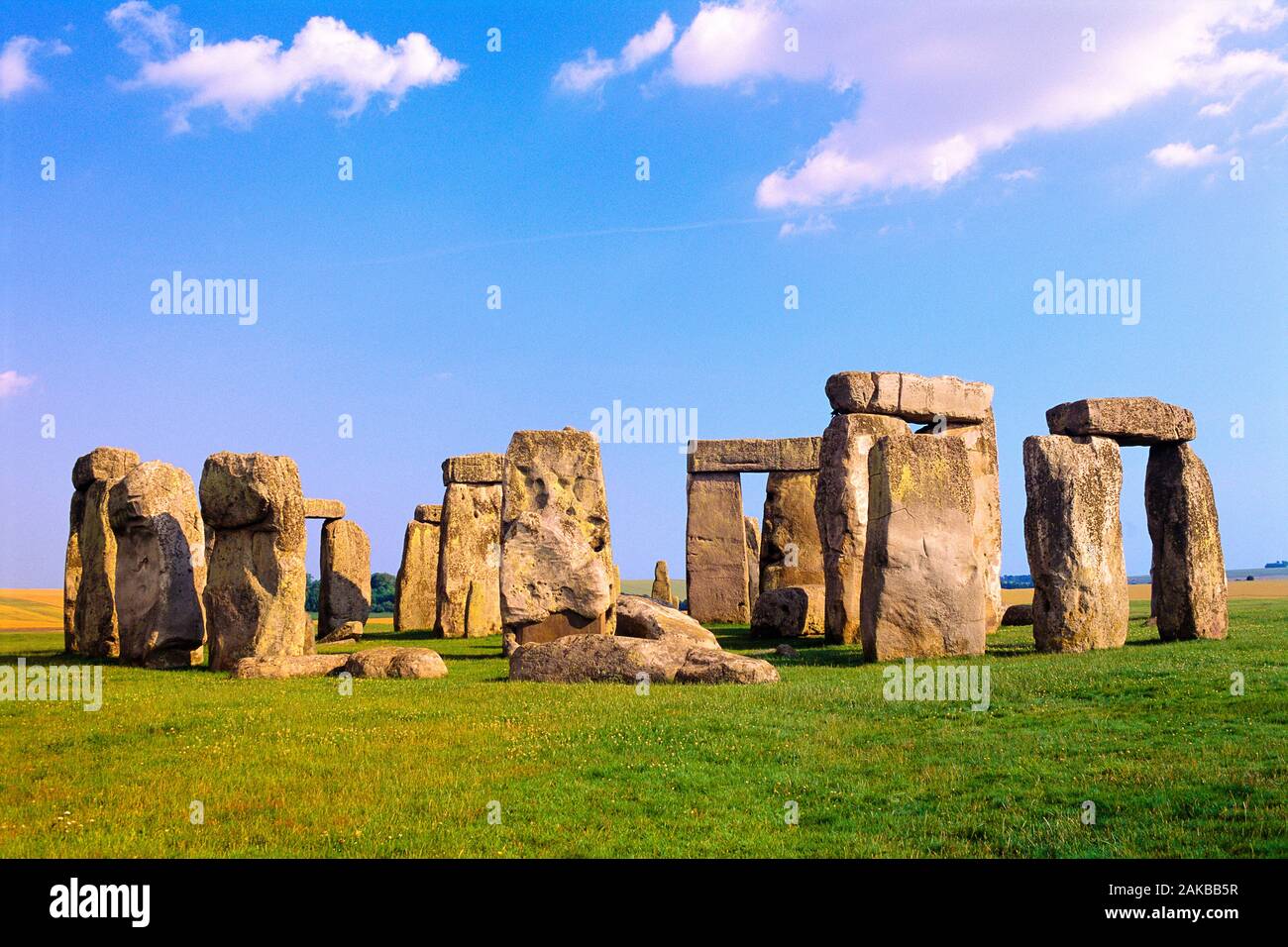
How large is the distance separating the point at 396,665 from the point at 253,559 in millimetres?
3021

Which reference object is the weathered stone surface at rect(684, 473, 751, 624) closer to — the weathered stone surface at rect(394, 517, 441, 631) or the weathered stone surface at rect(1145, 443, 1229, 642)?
the weathered stone surface at rect(394, 517, 441, 631)

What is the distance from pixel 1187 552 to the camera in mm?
15898

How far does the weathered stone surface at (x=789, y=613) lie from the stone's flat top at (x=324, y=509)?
13037 millimetres

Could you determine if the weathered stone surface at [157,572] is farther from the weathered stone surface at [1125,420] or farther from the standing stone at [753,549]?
the standing stone at [753,549]

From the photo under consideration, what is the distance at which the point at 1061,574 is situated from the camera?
1455cm

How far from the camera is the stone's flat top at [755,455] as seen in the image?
26750 millimetres

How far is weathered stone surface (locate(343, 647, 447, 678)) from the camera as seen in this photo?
13.6m

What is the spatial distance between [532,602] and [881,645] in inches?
209

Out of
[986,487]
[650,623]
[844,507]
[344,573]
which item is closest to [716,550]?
[986,487]

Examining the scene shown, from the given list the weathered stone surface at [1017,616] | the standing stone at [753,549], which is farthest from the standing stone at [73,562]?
the standing stone at [753,549]

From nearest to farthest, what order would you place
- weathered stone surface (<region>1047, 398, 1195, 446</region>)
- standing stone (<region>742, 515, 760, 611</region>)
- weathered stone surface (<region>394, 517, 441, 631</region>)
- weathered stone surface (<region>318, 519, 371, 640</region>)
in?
weathered stone surface (<region>1047, 398, 1195, 446</region>)
weathered stone surface (<region>394, 517, 441, 631</region>)
weathered stone surface (<region>318, 519, 371, 640</region>)
standing stone (<region>742, 515, 760, 611</region>)

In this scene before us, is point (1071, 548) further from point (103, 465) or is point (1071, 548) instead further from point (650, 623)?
point (103, 465)

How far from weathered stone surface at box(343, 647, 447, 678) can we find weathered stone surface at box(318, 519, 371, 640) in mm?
15177

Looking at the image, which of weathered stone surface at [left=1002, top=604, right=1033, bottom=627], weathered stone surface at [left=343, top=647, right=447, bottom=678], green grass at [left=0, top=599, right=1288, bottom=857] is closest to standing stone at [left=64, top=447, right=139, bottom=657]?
weathered stone surface at [left=343, top=647, right=447, bottom=678]
